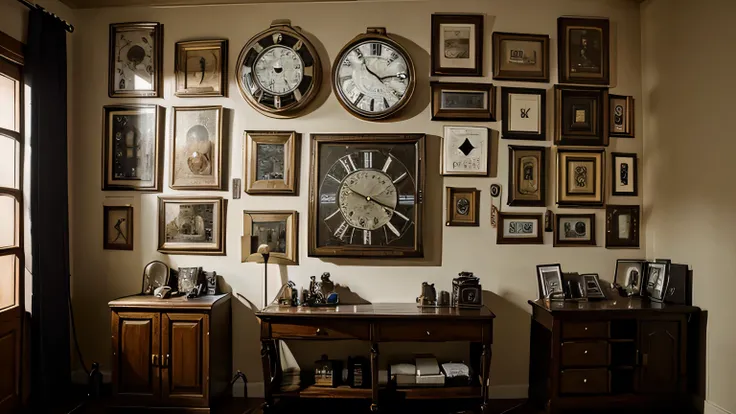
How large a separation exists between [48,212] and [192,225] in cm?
95

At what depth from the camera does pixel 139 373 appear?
3.07m

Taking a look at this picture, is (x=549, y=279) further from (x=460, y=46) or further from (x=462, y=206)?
(x=460, y=46)

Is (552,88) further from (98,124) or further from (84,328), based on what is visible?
(84,328)

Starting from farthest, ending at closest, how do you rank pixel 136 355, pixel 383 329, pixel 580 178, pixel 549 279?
1. pixel 580 178
2. pixel 549 279
3. pixel 136 355
4. pixel 383 329

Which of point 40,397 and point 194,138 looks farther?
A: point 194,138

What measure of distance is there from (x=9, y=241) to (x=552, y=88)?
4.12m

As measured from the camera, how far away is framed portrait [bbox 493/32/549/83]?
343 cm

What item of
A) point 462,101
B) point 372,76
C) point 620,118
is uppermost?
point 372,76

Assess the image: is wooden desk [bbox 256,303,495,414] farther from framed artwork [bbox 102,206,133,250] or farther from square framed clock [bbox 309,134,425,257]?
framed artwork [bbox 102,206,133,250]

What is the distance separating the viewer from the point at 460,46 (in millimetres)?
3426

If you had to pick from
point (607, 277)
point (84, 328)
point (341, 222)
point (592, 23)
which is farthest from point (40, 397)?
point (592, 23)

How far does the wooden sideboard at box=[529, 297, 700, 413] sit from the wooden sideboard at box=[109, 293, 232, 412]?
237cm

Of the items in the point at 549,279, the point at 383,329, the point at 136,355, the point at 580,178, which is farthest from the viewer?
the point at 580,178

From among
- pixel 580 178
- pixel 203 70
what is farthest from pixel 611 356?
pixel 203 70
